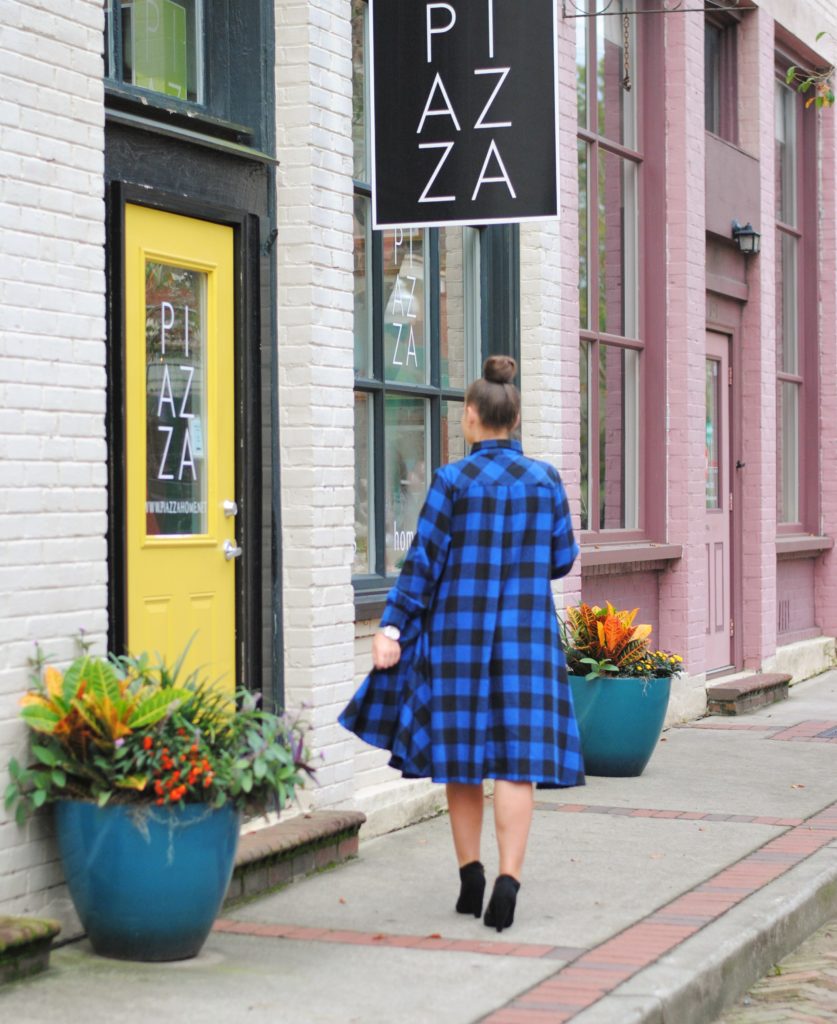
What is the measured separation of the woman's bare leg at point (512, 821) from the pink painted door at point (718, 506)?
6678 mm

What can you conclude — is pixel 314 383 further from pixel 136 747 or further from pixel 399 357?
pixel 136 747

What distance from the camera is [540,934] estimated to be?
18.3 ft

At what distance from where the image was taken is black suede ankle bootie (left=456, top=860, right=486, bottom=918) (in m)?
5.80

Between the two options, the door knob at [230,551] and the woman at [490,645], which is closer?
the woman at [490,645]

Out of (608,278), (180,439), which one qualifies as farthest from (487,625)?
(608,278)

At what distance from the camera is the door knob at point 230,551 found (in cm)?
662

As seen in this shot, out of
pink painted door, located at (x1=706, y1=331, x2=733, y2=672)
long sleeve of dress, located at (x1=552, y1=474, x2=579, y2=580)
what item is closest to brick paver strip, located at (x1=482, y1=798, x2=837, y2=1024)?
long sleeve of dress, located at (x1=552, y1=474, x2=579, y2=580)

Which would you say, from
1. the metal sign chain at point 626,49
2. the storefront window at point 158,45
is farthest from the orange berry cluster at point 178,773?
the metal sign chain at point 626,49

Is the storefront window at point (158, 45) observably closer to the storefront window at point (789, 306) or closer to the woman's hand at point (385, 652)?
the woman's hand at point (385, 652)

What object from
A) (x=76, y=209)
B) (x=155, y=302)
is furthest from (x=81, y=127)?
(x=155, y=302)

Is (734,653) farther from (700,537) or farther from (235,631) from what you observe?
(235,631)

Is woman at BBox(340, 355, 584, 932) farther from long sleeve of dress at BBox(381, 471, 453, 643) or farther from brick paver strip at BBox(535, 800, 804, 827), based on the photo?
brick paver strip at BBox(535, 800, 804, 827)

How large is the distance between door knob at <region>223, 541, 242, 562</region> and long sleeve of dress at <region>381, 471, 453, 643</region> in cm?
113

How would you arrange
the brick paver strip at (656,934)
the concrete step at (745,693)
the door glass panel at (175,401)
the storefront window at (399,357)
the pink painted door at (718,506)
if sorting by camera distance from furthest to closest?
the pink painted door at (718,506)
the concrete step at (745,693)
the storefront window at (399,357)
the door glass panel at (175,401)
the brick paver strip at (656,934)
